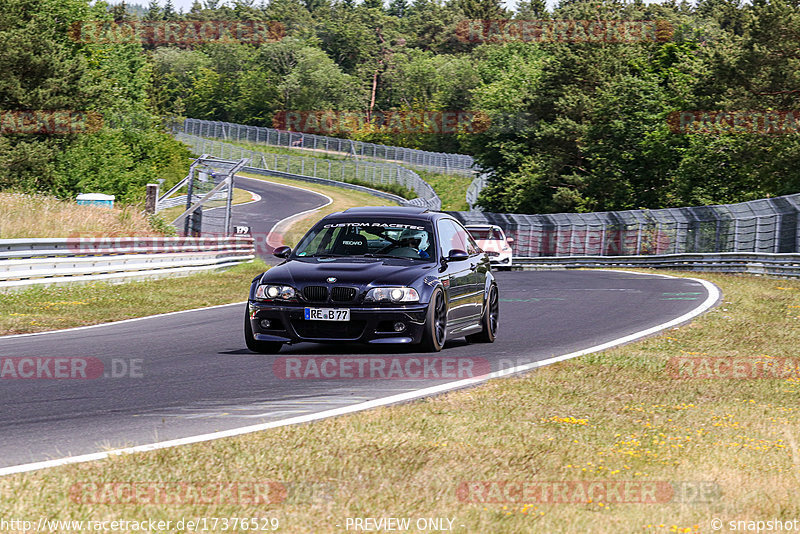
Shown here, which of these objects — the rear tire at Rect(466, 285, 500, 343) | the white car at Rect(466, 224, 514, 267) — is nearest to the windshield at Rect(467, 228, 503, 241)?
the white car at Rect(466, 224, 514, 267)

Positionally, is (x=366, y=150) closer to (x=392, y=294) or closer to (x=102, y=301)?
(x=102, y=301)

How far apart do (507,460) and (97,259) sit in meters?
18.2

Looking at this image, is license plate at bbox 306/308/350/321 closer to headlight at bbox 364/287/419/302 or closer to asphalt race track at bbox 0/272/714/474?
headlight at bbox 364/287/419/302

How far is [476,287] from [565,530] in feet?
25.2

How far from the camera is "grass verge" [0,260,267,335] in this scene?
1519 centimetres

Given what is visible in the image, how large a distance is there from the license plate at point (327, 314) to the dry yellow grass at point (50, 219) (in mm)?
14576

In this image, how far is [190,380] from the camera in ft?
29.2

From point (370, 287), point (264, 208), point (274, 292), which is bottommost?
point (264, 208)

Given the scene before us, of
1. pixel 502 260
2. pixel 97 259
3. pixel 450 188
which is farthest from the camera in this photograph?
pixel 450 188

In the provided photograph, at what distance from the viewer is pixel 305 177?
95.2 meters

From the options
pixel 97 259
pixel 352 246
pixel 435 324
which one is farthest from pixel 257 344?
pixel 97 259

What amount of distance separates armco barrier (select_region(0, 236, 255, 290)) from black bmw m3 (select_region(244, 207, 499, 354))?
9.74 metres

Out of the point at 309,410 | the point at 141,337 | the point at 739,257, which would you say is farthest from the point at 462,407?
the point at 739,257

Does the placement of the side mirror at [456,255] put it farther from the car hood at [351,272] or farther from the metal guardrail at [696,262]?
the metal guardrail at [696,262]
